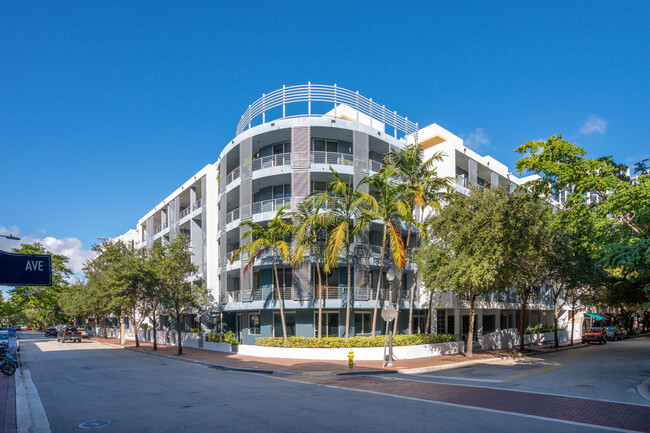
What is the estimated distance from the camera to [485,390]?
1558 centimetres

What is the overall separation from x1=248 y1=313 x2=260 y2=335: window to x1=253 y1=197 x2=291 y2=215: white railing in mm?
7693

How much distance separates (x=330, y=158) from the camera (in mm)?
31047

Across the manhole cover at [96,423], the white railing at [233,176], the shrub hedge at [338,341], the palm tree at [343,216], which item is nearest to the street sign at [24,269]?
the manhole cover at [96,423]

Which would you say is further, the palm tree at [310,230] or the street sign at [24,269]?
the palm tree at [310,230]

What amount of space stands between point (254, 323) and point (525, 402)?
22.4m

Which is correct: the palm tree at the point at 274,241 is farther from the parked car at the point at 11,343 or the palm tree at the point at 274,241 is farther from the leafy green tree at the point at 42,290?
the leafy green tree at the point at 42,290

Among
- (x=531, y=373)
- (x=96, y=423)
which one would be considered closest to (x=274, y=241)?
(x=531, y=373)

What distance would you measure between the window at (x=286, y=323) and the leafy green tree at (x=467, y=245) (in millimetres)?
9415

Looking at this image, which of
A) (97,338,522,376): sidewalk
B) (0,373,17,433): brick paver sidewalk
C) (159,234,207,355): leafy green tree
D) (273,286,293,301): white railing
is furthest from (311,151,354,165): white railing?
(0,373,17,433): brick paver sidewalk

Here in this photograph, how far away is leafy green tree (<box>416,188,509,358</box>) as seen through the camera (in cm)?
2361

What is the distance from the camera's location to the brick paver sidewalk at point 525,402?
11.3m

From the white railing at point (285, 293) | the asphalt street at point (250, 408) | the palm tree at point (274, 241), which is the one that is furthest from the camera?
the white railing at point (285, 293)

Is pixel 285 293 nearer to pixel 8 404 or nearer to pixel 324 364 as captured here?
pixel 324 364

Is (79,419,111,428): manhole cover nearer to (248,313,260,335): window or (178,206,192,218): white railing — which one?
(248,313,260,335): window
